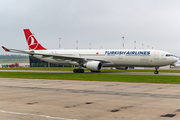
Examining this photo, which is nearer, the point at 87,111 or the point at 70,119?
the point at 70,119

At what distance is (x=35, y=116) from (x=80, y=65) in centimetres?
3645

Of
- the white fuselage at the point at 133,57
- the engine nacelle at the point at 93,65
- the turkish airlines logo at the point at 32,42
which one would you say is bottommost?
the engine nacelle at the point at 93,65

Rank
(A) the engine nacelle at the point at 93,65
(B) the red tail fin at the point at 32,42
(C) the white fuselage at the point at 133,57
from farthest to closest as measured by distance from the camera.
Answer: (B) the red tail fin at the point at 32,42 → (A) the engine nacelle at the point at 93,65 → (C) the white fuselage at the point at 133,57

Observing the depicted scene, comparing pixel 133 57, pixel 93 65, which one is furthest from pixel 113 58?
pixel 93 65

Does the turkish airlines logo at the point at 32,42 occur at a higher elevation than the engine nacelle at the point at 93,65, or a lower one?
higher

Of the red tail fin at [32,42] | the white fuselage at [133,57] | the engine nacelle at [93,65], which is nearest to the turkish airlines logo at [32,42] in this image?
the red tail fin at [32,42]

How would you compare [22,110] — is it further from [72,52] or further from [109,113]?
[72,52]

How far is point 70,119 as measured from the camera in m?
9.25

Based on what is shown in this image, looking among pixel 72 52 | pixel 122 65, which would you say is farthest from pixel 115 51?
pixel 72 52

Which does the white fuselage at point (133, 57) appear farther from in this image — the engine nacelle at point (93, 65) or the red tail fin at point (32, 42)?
the red tail fin at point (32, 42)

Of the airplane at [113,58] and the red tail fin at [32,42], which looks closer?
the airplane at [113,58]

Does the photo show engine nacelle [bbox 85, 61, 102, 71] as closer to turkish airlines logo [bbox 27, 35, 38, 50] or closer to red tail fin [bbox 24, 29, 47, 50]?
red tail fin [bbox 24, 29, 47, 50]

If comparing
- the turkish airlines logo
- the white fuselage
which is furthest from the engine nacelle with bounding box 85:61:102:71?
the turkish airlines logo

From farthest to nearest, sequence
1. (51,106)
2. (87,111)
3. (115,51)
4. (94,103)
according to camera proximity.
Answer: (115,51)
(94,103)
(51,106)
(87,111)
